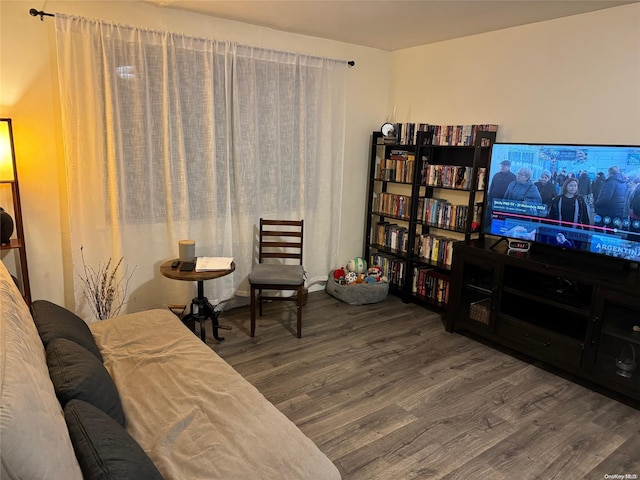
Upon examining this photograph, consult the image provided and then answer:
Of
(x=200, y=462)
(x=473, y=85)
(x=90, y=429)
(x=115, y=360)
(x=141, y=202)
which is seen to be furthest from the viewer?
(x=473, y=85)

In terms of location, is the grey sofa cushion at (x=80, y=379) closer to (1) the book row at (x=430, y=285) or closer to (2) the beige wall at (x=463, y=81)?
(2) the beige wall at (x=463, y=81)

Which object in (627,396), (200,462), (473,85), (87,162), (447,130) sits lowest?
(627,396)

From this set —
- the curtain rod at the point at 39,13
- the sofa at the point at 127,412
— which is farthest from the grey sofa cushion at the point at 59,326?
the curtain rod at the point at 39,13

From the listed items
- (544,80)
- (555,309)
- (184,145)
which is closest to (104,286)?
(184,145)

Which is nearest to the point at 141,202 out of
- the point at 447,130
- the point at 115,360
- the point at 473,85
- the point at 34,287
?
the point at 34,287

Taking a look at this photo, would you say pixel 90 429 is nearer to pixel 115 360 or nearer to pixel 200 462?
pixel 200 462

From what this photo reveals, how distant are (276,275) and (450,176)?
1.72 metres

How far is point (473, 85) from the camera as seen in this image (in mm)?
3846

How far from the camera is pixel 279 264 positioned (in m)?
3.87

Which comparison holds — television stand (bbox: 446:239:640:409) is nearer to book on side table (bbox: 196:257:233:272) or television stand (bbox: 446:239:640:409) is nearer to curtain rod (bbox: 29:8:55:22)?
book on side table (bbox: 196:257:233:272)

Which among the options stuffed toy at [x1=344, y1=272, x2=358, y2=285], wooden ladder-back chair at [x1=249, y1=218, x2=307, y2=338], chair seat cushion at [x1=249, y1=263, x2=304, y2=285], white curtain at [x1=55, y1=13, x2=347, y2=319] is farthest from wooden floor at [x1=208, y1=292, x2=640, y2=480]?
white curtain at [x1=55, y1=13, x2=347, y2=319]

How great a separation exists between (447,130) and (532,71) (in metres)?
0.76

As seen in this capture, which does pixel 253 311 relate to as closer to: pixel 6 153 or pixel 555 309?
pixel 6 153

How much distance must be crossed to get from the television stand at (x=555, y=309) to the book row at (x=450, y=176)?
1.71 ft
